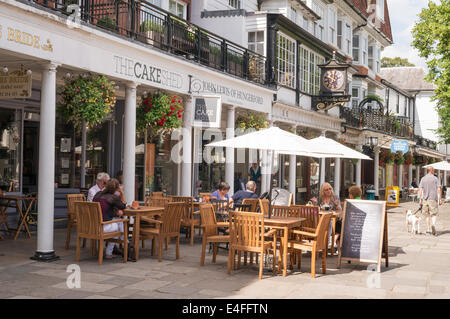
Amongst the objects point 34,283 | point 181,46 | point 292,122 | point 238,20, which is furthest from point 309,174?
point 34,283

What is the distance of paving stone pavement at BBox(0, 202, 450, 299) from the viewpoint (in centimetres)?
667

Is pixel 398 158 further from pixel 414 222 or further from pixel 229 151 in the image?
pixel 229 151

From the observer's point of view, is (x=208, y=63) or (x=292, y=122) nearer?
(x=208, y=63)

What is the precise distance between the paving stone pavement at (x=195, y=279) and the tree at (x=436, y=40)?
12610 millimetres

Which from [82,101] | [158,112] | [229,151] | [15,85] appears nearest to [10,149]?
[15,85]

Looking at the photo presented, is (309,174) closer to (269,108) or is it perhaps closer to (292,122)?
(292,122)

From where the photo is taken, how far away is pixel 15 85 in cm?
923

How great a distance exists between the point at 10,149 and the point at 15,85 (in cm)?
Answer: 313

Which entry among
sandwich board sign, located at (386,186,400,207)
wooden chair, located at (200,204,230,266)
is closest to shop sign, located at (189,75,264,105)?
wooden chair, located at (200,204,230,266)

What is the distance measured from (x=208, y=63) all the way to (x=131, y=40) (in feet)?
13.6

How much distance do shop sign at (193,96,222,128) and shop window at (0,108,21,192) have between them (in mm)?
4242

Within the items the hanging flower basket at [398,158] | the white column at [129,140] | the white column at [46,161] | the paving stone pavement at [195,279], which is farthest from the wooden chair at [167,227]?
the hanging flower basket at [398,158]

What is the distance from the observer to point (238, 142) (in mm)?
9352

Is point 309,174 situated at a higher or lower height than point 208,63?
lower
